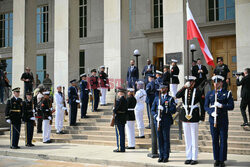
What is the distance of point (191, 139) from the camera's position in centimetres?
866

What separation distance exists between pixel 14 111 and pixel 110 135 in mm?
3884

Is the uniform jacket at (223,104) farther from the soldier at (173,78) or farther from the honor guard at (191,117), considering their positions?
the soldier at (173,78)

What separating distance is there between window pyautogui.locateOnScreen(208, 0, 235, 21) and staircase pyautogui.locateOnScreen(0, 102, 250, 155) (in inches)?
340

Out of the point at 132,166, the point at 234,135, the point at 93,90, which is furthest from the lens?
the point at 93,90

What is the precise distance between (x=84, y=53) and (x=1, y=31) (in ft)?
32.5

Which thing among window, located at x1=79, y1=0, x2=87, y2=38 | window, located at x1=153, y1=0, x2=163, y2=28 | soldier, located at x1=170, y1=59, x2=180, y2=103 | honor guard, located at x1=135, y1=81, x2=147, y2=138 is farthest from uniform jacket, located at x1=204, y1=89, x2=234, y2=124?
window, located at x1=79, y1=0, x2=87, y2=38

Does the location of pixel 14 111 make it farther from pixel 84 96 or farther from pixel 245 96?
pixel 245 96

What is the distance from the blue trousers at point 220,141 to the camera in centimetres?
816

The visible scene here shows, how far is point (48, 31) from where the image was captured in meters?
27.6

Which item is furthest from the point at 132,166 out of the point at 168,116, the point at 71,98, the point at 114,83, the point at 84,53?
the point at 84,53

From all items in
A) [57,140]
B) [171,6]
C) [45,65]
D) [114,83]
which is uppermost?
[171,6]

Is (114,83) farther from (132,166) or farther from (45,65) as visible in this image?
(45,65)

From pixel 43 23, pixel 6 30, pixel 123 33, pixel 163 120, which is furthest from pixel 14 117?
pixel 6 30

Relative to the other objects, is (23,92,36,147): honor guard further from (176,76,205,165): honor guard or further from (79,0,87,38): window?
(79,0,87,38): window
